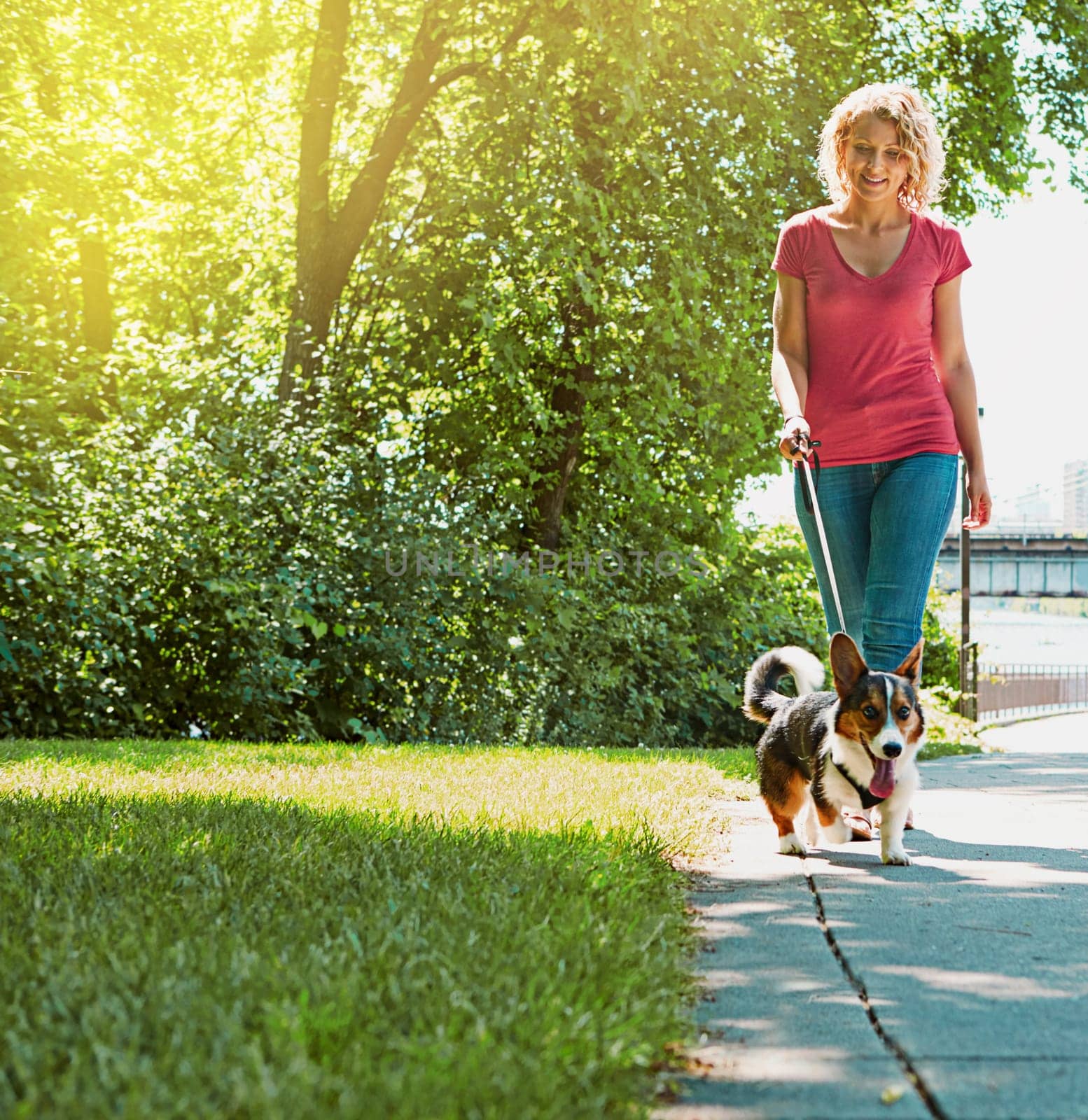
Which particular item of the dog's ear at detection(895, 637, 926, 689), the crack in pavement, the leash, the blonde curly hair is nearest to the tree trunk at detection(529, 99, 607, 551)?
the blonde curly hair

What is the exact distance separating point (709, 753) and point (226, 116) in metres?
12.0

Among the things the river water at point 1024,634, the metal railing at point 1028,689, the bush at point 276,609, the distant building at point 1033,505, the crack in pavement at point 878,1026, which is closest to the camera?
the crack in pavement at point 878,1026

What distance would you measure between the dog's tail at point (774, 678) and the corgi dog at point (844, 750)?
0.01 m

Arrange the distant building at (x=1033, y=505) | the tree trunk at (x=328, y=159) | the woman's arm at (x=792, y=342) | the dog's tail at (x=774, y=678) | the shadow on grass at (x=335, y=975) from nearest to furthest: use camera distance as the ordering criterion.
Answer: the shadow on grass at (x=335, y=975), the dog's tail at (x=774, y=678), the woman's arm at (x=792, y=342), the tree trunk at (x=328, y=159), the distant building at (x=1033, y=505)

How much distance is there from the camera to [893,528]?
15.1ft

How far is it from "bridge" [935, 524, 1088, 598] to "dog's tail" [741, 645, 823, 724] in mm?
43694

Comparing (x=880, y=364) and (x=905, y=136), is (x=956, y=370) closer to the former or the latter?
(x=880, y=364)

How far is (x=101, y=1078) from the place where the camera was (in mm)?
1757

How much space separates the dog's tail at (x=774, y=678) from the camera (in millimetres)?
4434

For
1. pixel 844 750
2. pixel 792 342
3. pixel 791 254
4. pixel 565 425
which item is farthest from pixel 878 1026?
pixel 565 425

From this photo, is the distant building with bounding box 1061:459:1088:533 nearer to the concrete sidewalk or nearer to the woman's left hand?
the woman's left hand

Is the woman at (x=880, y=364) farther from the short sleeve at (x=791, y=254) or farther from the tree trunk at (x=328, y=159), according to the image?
the tree trunk at (x=328, y=159)

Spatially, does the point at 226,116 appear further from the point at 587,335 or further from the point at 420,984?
the point at 420,984

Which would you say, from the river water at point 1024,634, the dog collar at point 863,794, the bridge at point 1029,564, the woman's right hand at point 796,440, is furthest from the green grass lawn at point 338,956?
the bridge at point 1029,564
